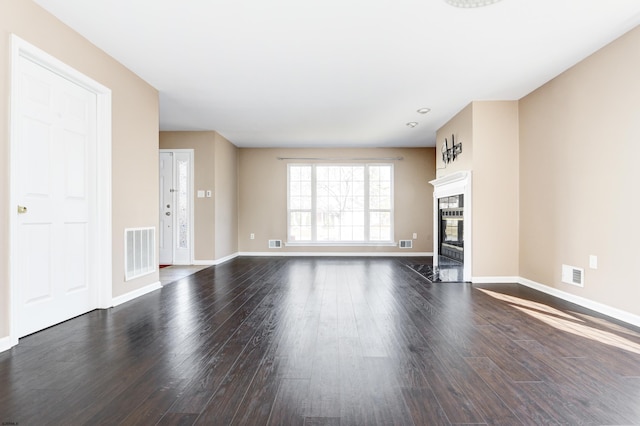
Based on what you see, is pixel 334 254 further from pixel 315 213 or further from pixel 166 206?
pixel 166 206

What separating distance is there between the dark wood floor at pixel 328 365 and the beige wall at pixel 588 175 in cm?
51

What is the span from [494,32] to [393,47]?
84 centimetres

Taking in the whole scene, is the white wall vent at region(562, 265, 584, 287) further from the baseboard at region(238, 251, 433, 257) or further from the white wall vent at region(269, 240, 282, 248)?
the white wall vent at region(269, 240, 282, 248)

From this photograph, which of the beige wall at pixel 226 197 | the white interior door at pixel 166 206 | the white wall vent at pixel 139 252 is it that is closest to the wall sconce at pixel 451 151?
the beige wall at pixel 226 197

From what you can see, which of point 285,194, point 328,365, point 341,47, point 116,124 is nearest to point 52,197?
point 116,124

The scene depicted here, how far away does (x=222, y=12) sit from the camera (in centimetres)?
271

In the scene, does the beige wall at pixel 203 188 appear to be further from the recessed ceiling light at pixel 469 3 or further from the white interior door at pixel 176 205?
the recessed ceiling light at pixel 469 3

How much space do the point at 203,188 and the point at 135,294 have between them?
10.1 ft

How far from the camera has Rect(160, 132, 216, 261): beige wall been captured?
6602 mm

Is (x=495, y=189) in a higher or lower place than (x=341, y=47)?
lower

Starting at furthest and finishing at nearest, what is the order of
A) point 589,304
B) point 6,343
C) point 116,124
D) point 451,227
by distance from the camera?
point 451,227, point 116,124, point 589,304, point 6,343

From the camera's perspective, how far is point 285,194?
8094 millimetres

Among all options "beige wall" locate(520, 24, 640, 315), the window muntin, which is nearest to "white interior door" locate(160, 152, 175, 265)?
the window muntin

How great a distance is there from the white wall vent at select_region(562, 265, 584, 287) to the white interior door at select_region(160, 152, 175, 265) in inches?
243
